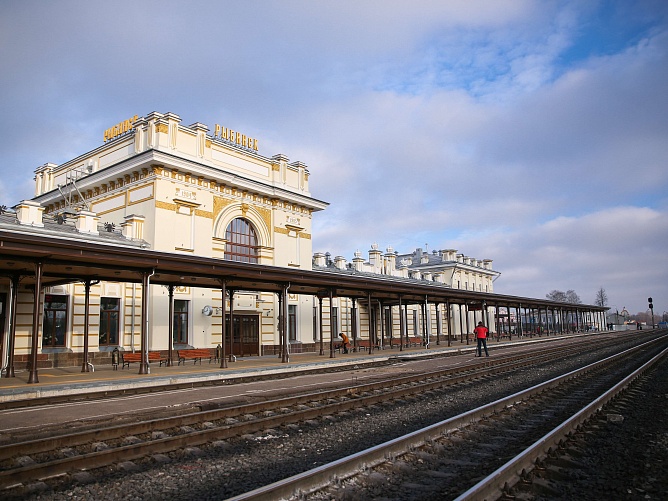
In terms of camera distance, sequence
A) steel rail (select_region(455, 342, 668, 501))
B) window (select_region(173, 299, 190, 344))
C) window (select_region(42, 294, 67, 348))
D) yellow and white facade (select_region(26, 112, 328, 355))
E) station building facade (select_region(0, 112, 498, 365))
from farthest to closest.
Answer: window (select_region(173, 299, 190, 344)) < yellow and white facade (select_region(26, 112, 328, 355)) < station building facade (select_region(0, 112, 498, 365)) < window (select_region(42, 294, 67, 348)) < steel rail (select_region(455, 342, 668, 501))

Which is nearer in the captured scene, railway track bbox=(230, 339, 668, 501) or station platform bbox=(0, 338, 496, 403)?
railway track bbox=(230, 339, 668, 501)

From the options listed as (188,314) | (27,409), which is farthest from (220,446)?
(188,314)

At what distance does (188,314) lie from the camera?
25.1 metres

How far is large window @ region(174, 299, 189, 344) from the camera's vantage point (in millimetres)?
24500

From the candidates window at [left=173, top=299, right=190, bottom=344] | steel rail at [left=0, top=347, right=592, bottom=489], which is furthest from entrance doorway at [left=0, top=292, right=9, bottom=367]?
steel rail at [left=0, top=347, right=592, bottom=489]

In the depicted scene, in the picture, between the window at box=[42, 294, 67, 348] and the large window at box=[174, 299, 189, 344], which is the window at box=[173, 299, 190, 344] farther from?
the window at box=[42, 294, 67, 348]

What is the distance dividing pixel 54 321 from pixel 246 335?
1046 cm

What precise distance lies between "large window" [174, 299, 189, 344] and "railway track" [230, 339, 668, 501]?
59.7 ft

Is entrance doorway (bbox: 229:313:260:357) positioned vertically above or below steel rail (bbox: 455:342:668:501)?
above

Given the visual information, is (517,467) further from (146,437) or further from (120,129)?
(120,129)

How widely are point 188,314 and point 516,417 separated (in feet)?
62.8

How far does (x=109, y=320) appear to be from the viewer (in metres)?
21.8

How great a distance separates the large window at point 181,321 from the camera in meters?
24.5

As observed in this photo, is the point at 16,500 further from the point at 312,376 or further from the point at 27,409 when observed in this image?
the point at 312,376
